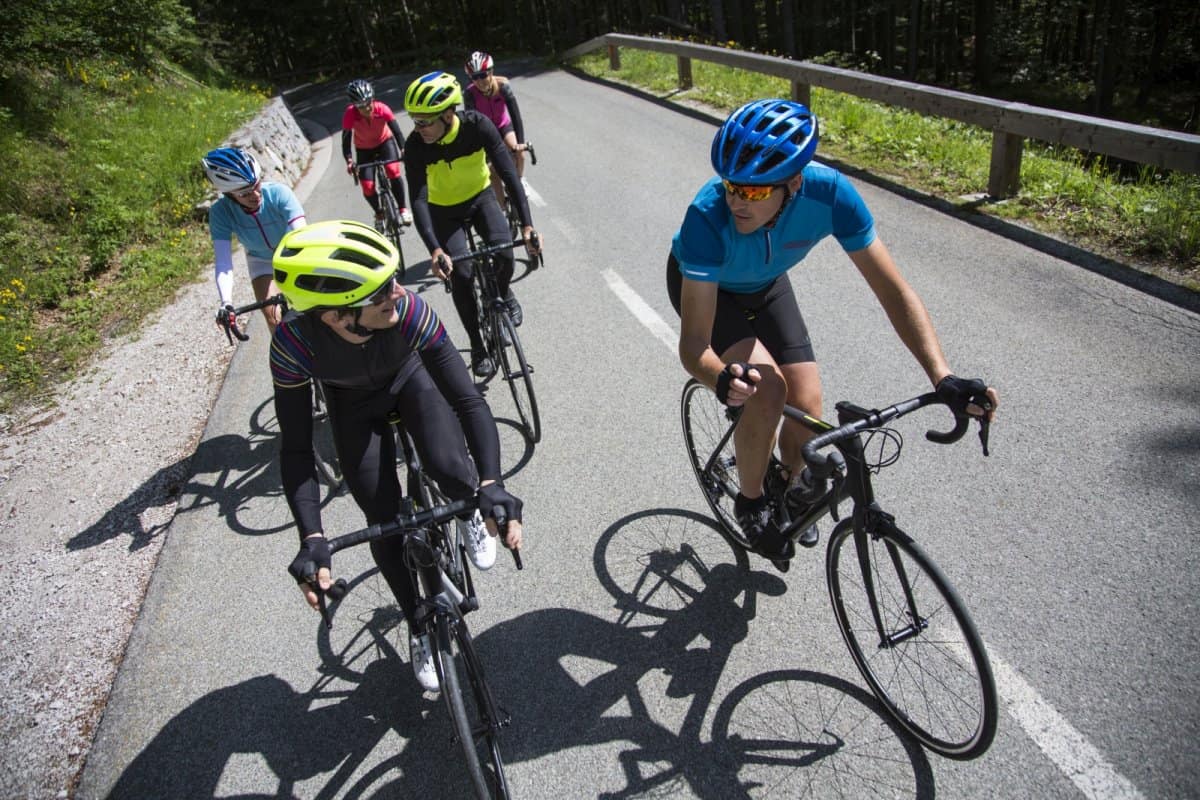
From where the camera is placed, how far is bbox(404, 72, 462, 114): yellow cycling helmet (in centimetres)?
573

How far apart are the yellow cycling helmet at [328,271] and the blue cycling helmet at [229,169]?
8.82 ft

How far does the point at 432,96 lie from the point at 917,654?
5147mm

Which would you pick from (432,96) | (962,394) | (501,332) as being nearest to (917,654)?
(962,394)

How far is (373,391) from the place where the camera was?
3.40m

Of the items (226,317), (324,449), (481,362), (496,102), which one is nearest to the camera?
(226,317)

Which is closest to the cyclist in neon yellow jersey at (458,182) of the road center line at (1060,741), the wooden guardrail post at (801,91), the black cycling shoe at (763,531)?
the black cycling shoe at (763,531)

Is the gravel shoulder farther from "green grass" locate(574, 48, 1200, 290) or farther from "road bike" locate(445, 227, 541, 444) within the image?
"green grass" locate(574, 48, 1200, 290)

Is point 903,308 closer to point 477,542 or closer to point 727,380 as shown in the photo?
point 727,380

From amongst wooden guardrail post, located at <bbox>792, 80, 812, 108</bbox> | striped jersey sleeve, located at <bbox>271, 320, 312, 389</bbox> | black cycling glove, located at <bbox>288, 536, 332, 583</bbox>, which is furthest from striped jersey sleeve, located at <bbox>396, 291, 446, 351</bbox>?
wooden guardrail post, located at <bbox>792, 80, 812, 108</bbox>

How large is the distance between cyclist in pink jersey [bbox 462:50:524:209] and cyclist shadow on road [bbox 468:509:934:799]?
258 inches

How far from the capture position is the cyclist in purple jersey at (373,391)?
3.02 m

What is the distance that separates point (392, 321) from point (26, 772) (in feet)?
10.1

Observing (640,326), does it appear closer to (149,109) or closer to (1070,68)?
(149,109)

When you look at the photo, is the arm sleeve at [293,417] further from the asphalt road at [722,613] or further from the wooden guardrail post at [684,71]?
the wooden guardrail post at [684,71]
